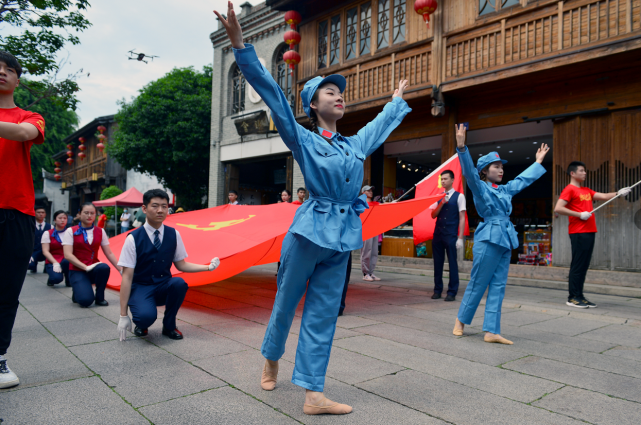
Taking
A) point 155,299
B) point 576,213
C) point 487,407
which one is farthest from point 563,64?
point 155,299

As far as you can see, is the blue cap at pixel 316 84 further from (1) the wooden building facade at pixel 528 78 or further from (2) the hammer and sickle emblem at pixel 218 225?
(1) the wooden building facade at pixel 528 78

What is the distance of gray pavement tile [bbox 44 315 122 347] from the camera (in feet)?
12.5

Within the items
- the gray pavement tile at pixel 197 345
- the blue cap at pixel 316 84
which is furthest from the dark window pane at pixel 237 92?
the blue cap at pixel 316 84

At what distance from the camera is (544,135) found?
347 inches

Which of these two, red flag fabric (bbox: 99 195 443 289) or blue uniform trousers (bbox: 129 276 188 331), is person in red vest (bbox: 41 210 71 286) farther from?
blue uniform trousers (bbox: 129 276 188 331)

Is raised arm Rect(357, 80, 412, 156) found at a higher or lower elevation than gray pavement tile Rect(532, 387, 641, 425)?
higher

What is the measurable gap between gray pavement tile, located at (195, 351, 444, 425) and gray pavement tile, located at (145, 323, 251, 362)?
192 millimetres

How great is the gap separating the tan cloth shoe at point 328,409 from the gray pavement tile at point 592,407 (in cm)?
112

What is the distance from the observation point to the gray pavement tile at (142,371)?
8.42 ft

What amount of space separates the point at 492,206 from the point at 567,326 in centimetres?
182

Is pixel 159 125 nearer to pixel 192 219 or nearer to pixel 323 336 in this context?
pixel 192 219

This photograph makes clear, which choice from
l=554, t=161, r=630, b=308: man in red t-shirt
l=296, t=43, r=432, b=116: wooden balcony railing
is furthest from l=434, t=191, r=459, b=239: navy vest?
l=296, t=43, r=432, b=116: wooden balcony railing

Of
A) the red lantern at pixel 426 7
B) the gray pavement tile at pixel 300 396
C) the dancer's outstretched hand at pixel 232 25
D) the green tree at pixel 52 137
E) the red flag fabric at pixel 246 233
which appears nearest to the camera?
the dancer's outstretched hand at pixel 232 25

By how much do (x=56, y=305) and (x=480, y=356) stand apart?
5.11 m
